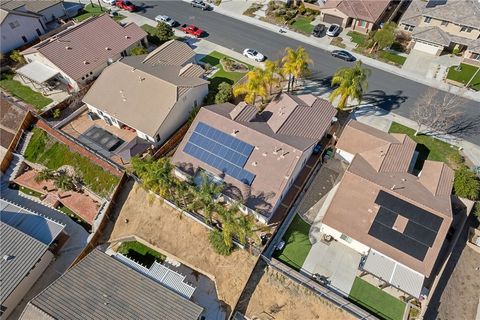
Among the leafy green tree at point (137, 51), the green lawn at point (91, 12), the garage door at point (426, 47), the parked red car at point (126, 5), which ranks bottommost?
the leafy green tree at point (137, 51)

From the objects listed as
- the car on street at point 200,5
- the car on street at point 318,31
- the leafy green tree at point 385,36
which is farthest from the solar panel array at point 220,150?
the car on street at point 200,5

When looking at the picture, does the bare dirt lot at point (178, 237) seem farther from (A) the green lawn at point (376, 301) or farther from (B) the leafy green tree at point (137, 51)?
(B) the leafy green tree at point (137, 51)

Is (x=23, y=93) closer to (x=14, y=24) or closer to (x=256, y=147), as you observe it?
(x=14, y=24)

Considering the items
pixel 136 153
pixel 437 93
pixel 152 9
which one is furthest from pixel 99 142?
pixel 437 93

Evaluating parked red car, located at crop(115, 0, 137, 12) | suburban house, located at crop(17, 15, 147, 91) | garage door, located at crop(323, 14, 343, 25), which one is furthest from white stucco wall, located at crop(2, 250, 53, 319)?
garage door, located at crop(323, 14, 343, 25)

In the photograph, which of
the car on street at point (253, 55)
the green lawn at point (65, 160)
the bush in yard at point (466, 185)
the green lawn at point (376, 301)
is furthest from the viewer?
the car on street at point (253, 55)

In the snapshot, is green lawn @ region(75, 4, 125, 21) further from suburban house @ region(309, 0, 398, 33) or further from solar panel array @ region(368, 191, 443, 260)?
solar panel array @ region(368, 191, 443, 260)
